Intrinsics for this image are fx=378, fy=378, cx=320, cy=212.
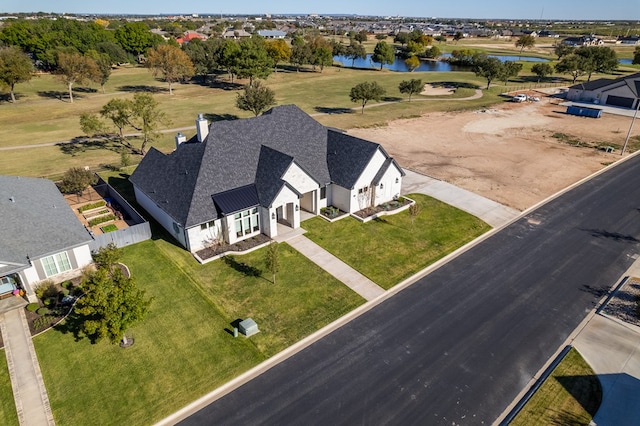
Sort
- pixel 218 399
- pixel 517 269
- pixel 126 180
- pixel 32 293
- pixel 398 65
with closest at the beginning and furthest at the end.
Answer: pixel 218 399 → pixel 32 293 → pixel 517 269 → pixel 126 180 → pixel 398 65

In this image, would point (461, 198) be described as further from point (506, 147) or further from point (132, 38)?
point (132, 38)

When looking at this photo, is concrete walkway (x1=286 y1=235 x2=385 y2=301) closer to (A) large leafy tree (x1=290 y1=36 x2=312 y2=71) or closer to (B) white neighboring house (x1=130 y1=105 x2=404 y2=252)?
(B) white neighboring house (x1=130 y1=105 x2=404 y2=252)

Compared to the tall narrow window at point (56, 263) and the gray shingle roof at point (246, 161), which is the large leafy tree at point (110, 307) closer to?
the tall narrow window at point (56, 263)

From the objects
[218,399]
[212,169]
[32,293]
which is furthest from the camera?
[212,169]

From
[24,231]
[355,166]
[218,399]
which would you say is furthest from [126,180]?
[218,399]

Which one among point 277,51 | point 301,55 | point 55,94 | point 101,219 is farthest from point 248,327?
point 301,55

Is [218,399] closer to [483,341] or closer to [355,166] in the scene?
[483,341]
